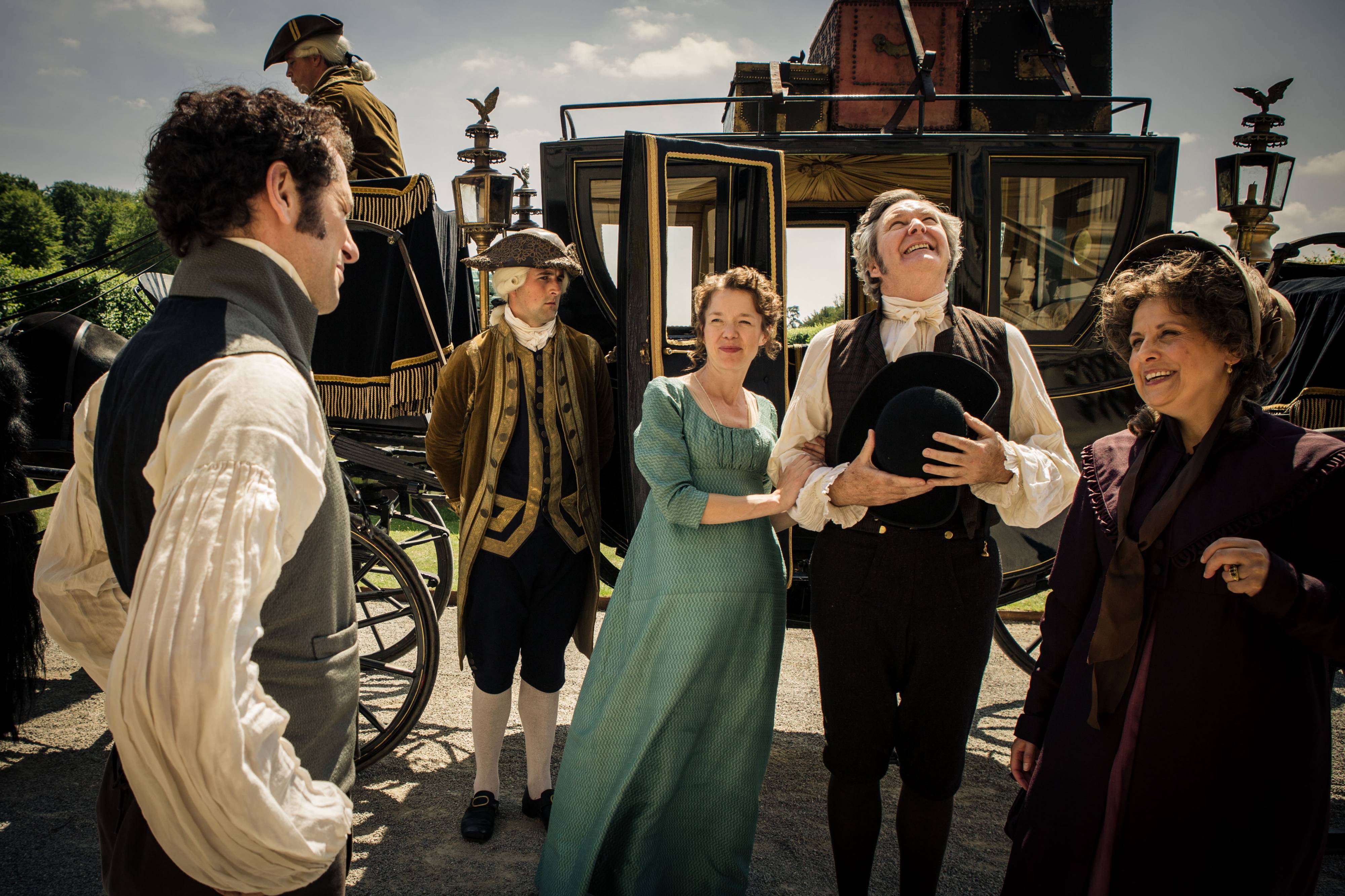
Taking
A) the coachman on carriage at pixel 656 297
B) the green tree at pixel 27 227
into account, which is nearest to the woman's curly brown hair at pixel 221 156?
the coachman on carriage at pixel 656 297

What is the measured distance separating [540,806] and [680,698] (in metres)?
0.90

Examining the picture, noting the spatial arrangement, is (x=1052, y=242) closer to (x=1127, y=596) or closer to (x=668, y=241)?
(x=668, y=241)

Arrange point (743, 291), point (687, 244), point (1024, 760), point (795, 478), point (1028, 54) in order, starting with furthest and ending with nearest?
1. point (1028, 54)
2. point (687, 244)
3. point (743, 291)
4. point (795, 478)
5. point (1024, 760)

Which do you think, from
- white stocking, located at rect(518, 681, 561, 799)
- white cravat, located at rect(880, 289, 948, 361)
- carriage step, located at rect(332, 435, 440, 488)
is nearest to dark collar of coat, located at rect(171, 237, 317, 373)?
white cravat, located at rect(880, 289, 948, 361)

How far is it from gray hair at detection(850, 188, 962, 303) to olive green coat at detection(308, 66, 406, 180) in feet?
6.47

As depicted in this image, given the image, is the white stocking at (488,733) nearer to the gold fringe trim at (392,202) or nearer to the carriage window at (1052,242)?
the gold fringe trim at (392,202)

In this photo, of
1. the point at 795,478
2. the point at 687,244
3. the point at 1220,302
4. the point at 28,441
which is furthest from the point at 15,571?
the point at 1220,302

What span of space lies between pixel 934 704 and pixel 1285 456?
0.89 m

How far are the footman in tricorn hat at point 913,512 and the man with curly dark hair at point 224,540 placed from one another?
114 centimetres

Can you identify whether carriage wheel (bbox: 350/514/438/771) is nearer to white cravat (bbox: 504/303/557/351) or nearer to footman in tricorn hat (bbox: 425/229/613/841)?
footman in tricorn hat (bbox: 425/229/613/841)

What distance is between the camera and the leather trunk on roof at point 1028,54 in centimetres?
436

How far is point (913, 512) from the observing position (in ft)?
6.06

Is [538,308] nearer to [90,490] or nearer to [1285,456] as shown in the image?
[90,490]

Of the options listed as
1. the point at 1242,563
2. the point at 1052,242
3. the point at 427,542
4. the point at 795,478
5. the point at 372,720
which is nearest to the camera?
the point at 1242,563
